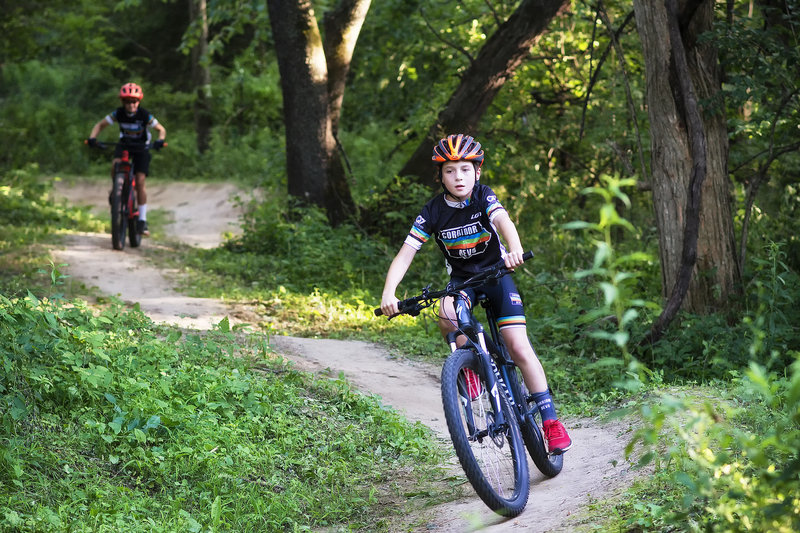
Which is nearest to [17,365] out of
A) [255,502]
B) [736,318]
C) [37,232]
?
[255,502]

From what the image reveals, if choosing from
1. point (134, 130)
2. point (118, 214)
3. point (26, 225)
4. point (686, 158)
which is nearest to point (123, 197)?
point (118, 214)

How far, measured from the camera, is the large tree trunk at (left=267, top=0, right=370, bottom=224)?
12648 millimetres

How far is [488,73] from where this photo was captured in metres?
12.4

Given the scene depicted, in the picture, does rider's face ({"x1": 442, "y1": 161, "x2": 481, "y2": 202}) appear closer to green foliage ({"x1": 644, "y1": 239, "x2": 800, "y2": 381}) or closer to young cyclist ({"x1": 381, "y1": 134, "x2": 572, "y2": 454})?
young cyclist ({"x1": 381, "y1": 134, "x2": 572, "y2": 454})

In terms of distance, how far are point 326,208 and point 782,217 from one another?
634cm

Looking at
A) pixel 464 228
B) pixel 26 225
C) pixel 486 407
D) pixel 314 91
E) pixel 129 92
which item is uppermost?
pixel 314 91

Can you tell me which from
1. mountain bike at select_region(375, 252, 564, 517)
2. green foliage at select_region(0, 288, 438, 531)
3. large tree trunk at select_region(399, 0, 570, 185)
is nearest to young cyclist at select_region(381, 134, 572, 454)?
mountain bike at select_region(375, 252, 564, 517)

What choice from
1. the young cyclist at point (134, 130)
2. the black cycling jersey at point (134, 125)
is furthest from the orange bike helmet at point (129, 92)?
the black cycling jersey at point (134, 125)

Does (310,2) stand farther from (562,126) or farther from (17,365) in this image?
(17,365)

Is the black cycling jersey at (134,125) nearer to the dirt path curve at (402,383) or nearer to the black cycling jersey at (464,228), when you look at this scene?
the dirt path curve at (402,383)

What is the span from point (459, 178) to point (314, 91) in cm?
828

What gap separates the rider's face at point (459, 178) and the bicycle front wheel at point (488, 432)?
0.97 metres

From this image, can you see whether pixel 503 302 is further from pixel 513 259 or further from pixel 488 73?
pixel 488 73

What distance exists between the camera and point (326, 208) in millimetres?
13102
